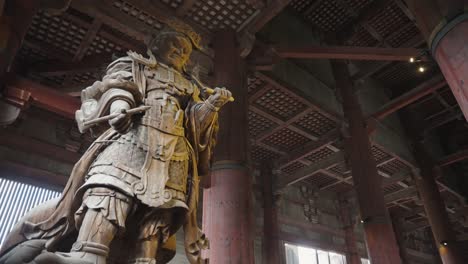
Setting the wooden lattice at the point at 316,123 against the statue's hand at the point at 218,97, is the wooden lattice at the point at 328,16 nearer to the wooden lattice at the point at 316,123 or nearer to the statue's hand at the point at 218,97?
the wooden lattice at the point at 316,123

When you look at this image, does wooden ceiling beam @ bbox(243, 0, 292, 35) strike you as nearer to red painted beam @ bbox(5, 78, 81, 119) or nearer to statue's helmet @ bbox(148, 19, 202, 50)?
statue's helmet @ bbox(148, 19, 202, 50)

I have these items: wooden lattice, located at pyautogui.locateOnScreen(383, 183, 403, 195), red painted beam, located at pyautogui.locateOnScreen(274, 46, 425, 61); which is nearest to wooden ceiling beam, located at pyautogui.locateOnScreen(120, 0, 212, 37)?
red painted beam, located at pyautogui.locateOnScreen(274, 46, 425, 61)

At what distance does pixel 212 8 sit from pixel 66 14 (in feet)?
8.27

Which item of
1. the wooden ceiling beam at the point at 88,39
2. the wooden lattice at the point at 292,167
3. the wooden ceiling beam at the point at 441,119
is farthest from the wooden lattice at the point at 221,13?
the wooden ceiling beam at the point at 441,119

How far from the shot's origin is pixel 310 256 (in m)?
11.2

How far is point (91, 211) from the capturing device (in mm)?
1817

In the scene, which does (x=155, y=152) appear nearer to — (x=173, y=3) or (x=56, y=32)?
(x=173, y=3)

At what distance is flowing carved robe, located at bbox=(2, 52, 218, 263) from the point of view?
197 cm

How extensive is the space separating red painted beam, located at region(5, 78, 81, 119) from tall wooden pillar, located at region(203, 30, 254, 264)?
2.31m

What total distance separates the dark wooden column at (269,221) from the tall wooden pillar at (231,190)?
548 cm

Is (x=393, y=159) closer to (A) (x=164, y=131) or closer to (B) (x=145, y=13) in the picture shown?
(B) (x=145, y=13)

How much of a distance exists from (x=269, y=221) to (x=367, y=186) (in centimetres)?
364

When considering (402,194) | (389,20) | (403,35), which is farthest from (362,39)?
(402,194)

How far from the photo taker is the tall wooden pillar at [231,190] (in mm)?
3852
